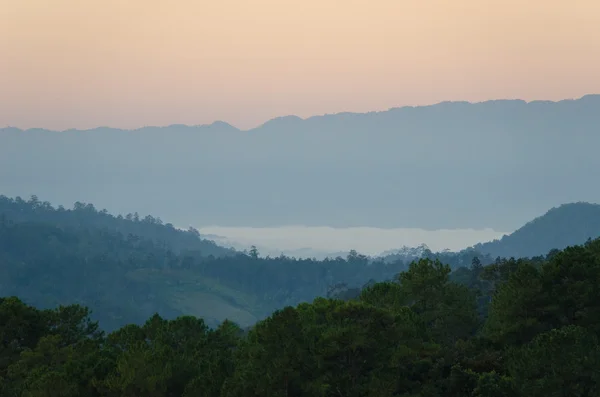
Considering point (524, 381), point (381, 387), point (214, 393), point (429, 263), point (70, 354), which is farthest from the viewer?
point (429, 263)

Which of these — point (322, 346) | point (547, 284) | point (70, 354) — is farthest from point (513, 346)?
point (70, 354)

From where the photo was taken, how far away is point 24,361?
203 feet

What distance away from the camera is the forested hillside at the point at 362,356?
4506 centimetres

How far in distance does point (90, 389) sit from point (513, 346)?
23.5m

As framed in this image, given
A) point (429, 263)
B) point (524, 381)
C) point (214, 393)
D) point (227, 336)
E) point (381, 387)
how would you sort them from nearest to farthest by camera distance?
point (524, 381) < point (381, 387) < point (214, 393) < point (227, 336) < point (429, 263)

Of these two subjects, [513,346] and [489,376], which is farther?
[513,346]

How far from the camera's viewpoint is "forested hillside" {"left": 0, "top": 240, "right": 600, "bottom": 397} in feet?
148

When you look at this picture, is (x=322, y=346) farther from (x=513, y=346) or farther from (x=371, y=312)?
(x=513, y=346)

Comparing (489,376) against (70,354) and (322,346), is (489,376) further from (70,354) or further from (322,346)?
(70,354)

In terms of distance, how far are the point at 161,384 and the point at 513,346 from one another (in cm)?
1923

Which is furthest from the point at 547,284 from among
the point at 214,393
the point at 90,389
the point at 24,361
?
the point at 24,361

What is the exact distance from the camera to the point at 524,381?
44344mm

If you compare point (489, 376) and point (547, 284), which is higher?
point (547, 284)

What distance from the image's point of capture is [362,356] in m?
50.8
